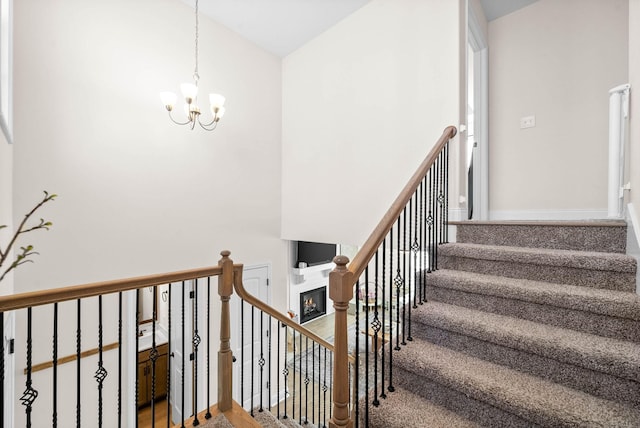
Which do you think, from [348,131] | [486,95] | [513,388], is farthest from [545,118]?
[513,388]

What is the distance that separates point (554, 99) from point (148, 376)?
20.2 ft

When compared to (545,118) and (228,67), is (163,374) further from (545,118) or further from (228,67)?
(545,118)

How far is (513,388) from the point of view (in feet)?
4.19

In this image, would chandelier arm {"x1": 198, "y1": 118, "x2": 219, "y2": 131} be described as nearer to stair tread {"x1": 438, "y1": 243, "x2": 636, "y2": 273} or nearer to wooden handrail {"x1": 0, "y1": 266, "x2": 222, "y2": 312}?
wooden handrail {"x1": 0, "y1": 266, "x2": 222, "y2": 312}

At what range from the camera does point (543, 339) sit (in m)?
1.37

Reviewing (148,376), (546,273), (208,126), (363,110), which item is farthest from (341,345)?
(148,376)

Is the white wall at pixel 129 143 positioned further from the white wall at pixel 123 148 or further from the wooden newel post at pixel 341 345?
the wooden newel post at pixel 341 345

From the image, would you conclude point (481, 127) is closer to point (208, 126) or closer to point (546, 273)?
point (546, 273)

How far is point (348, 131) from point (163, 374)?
175 inches

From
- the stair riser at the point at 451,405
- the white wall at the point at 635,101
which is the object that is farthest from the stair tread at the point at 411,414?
the white wall at the point at 635,101

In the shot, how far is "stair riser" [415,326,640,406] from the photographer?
1.21 meters

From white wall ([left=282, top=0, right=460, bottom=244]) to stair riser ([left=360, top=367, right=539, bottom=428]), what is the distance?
1.98 metres

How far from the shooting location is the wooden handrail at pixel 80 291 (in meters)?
1.21

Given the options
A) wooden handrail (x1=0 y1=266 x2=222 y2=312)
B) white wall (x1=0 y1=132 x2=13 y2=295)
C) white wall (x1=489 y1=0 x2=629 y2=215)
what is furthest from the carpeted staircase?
white wall (x1=0 y1=132 x2=13 y2=295)
